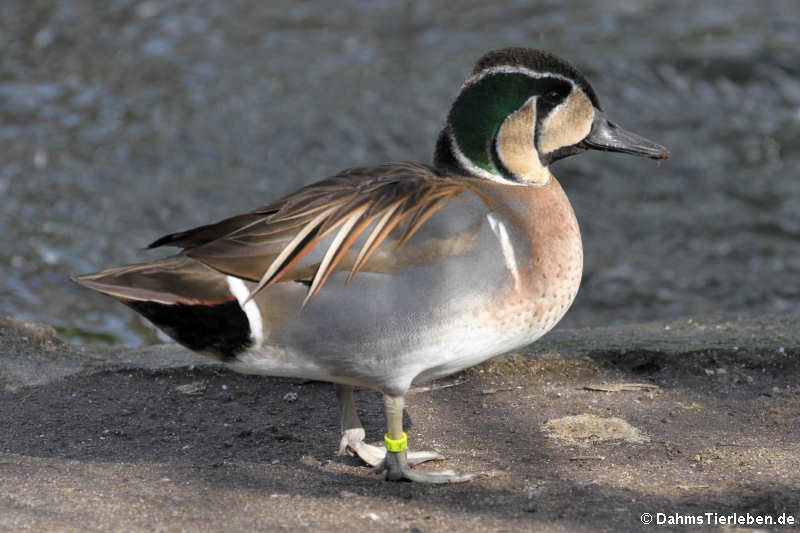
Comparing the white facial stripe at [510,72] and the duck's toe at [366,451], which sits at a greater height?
the white facial stripe at [510,72]

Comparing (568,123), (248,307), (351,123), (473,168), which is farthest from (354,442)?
(351,123)

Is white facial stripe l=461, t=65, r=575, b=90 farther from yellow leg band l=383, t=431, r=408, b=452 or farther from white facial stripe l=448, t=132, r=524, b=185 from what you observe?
yellow leg band l=383, t=431, r=408, b=452

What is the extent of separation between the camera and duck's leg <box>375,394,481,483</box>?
3.58 m

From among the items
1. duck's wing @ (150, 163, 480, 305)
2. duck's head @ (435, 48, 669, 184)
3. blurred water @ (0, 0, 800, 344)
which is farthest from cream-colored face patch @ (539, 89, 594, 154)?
blurred water @ (0, 0, 800, 344)

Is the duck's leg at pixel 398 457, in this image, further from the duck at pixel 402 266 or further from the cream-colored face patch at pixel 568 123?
the cream-colored face patch at pixel 568 123

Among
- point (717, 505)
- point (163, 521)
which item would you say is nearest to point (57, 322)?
point (163, 521)

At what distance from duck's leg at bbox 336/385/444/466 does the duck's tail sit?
561 mm

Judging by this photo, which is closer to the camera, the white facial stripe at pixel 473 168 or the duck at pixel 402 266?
the duck at pixel 402 266

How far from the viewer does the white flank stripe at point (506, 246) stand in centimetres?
346

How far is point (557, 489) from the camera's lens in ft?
11.5

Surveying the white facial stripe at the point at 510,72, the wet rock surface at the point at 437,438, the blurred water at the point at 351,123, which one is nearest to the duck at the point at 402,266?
the white facial stripe at the point at 510,72

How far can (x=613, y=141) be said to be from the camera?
389 centimetres

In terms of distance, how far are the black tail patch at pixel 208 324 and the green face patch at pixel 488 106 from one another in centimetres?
100

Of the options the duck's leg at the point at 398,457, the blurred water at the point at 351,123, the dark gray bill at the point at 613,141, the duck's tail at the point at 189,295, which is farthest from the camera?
the blurred water at the point at 351,123
